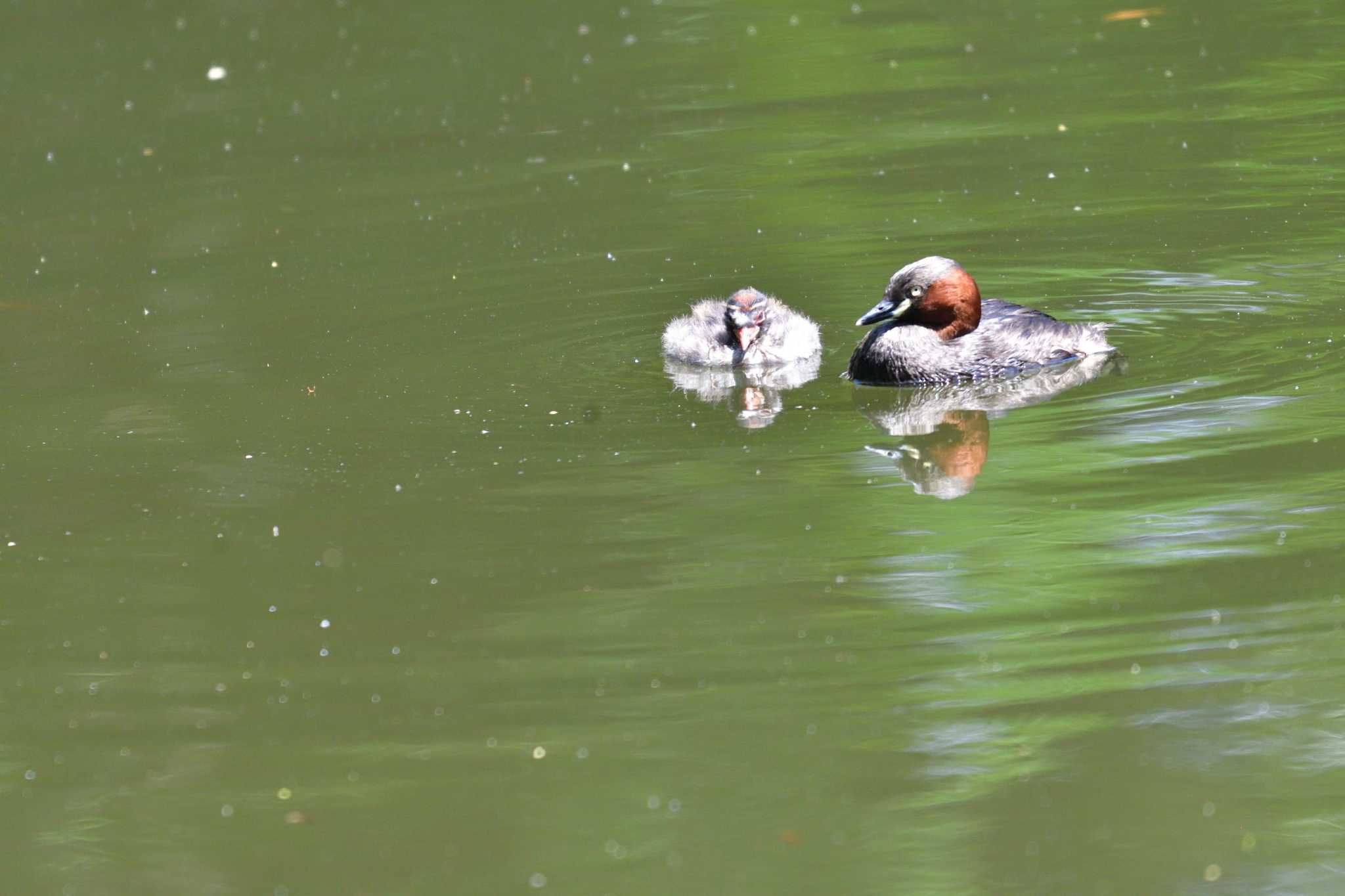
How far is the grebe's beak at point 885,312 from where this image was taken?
7.90 metres

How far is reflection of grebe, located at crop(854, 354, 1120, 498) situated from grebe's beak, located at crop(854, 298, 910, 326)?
1.02 ft

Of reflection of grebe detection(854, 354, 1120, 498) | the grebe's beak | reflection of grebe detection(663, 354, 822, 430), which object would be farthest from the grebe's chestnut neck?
reflection of grebe detection(663, 354, 822, 430)

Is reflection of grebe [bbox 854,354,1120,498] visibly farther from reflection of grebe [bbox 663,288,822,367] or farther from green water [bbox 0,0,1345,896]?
reflection of grebe [bbox 663,288,822,367]

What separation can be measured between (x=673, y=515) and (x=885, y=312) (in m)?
2.25

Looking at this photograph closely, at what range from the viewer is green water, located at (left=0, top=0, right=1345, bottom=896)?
13.9ft

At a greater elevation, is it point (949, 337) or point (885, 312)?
point (885, 312)

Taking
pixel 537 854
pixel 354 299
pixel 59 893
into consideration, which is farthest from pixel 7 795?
pixel 354 299

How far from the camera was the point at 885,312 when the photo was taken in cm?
796

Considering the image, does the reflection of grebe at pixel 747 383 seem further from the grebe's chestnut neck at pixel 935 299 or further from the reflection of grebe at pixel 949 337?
the grebe's chestnut neck at pixel 935 299

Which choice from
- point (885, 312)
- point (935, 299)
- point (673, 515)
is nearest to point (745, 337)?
point (885, 312)

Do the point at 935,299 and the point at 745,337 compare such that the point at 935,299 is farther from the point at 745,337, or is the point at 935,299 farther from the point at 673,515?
the point at 673,515

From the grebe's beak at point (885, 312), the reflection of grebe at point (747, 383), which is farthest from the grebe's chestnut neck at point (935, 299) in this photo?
the reflection of grebe at point (747, 383)

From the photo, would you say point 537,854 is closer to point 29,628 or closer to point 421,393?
point 29,628

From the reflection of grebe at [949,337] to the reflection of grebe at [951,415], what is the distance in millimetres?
56
